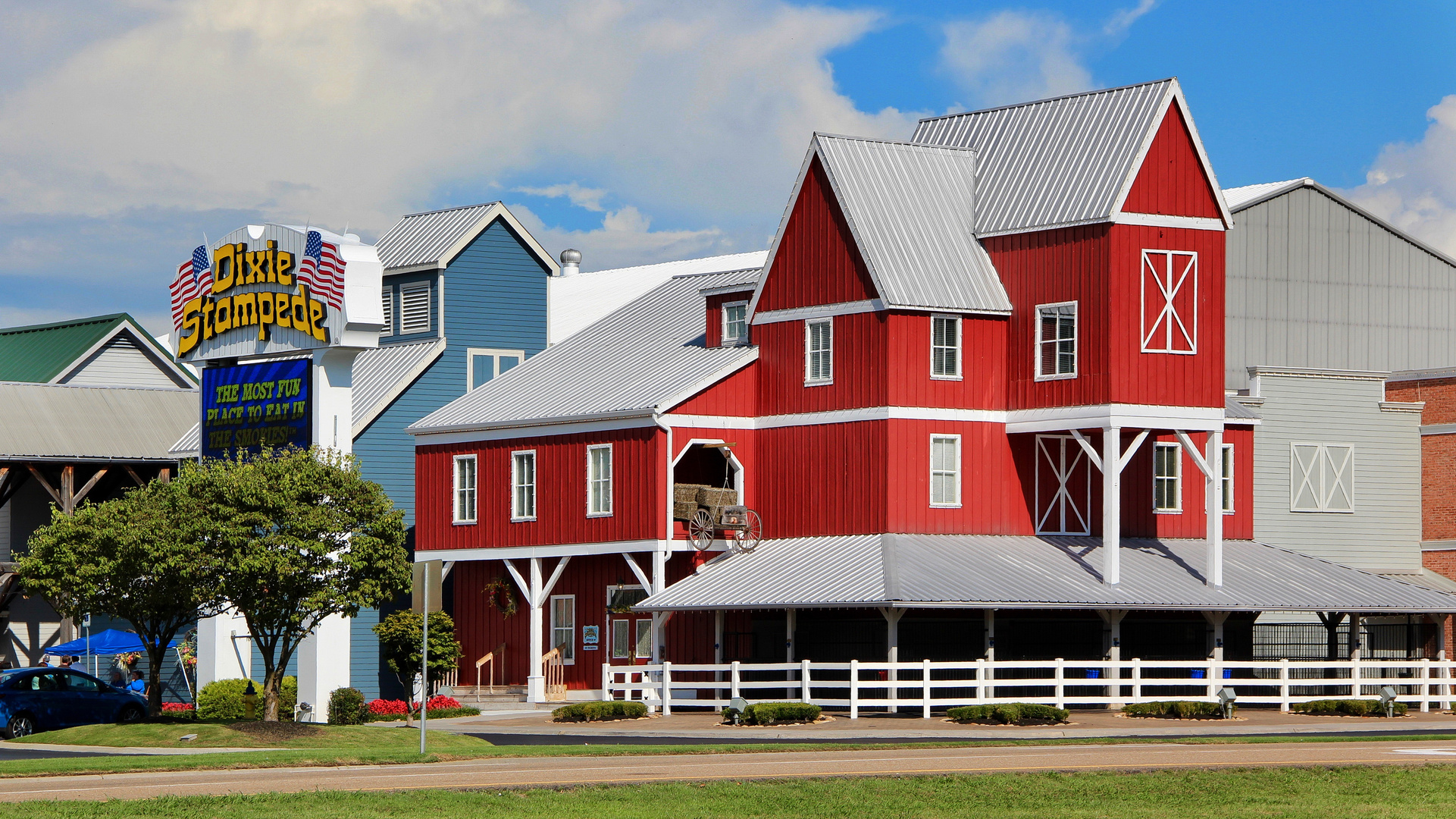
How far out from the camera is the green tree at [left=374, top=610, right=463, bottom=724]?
49719 mm

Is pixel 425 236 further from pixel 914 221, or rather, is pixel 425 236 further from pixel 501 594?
pixel 914 221

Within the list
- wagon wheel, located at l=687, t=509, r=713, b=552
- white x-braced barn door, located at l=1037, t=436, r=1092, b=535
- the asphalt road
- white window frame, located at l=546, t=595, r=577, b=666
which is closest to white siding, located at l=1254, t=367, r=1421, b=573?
white x-braced barn door, located at l=1037, t=436, r=1092, b=535

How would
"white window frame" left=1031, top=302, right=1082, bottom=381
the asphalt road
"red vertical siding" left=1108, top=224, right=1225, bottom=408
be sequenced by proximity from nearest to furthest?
the asphalt road, "red vertical siding" left=1108, top=224, right=1225, bottom=408, "white window frame" left=1031, top=302, right=1082, bottom=381

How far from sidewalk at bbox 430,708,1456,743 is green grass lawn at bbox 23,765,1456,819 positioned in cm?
905

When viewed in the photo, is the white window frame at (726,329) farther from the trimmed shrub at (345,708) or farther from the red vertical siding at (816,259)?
the trimmed shrub at (345,708)

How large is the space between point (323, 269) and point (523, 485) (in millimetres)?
9350

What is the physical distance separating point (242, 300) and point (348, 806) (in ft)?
88.0

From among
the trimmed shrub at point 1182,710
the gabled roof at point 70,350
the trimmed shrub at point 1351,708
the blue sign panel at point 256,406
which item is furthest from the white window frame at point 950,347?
the gabled roof at point 70,350

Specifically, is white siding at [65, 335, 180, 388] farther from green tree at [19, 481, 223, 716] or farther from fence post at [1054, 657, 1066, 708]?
fence post at [1054, 657, 1066, 708]

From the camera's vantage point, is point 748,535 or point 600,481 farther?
point 600,481

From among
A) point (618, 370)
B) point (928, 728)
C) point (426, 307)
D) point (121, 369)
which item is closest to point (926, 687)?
point (928, 728)

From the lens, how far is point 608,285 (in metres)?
73.6

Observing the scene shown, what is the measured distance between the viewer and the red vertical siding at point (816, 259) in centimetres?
4778

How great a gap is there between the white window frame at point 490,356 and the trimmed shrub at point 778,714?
21.5 m
